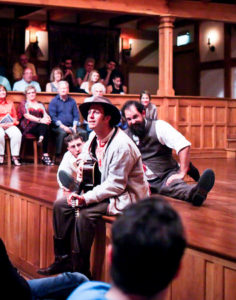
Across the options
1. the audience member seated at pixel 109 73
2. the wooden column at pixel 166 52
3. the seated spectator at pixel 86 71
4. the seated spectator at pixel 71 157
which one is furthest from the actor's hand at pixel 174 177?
the audience member seated at pixel 109 73

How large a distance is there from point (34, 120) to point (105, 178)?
4328 mm

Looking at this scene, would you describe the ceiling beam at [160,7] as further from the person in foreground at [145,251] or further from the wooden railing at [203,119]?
the person in foreground at [145,251]

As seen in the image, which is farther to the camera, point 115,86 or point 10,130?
point 115,86

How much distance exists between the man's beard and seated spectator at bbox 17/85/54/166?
10.9ft

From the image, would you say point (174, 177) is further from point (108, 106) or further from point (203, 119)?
point (203, 119)

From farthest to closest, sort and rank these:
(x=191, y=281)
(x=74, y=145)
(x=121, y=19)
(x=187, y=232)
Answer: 1. (x=121, y=19)
2. (x=74, y=145)
3. (x=187, y=232)
4. (x=191, y=281)

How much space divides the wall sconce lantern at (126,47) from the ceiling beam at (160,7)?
309cm

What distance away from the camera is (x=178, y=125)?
9.19 meters

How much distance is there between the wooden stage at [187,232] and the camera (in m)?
2.57

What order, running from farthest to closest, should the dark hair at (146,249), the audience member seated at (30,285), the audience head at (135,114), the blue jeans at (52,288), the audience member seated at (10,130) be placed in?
1. the audience member seated at (10,130)
2. the audience head at (135,114)
3. the blue jeans at (52,288)
4. the audience member seated at (30,285)
5. the dark hair at (146,249)

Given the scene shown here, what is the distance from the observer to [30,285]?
2.02 m

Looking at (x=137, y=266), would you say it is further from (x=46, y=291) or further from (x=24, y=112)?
(x=24, y=112)

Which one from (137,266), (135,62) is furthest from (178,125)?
(137,266)

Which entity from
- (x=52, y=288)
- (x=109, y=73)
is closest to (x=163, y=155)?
(x=52, y=288)
